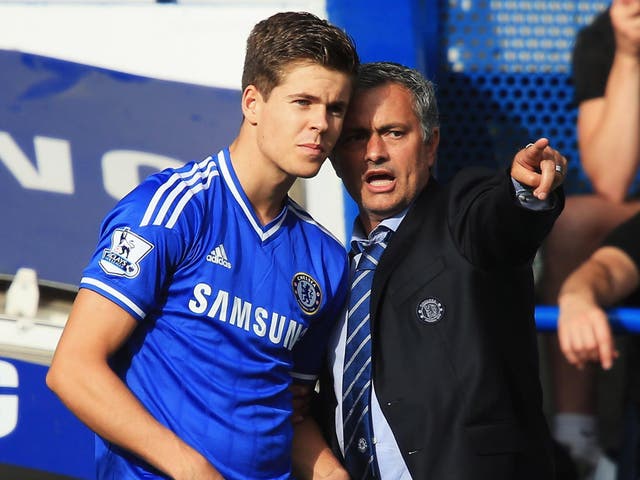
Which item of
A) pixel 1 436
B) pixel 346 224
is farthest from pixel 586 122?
pixel 1 436

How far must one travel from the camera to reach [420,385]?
2553 mm

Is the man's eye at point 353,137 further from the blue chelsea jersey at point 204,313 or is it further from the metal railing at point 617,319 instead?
the metal railing at point 617,319

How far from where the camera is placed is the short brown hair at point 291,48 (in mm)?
2459

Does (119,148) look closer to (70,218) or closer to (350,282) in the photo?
(70,218)

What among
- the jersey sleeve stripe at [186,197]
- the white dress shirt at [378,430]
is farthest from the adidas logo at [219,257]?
the white dress shirt at [378,430]

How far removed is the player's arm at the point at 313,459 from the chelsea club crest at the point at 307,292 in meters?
0.33

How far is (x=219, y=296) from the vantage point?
7.76 feet

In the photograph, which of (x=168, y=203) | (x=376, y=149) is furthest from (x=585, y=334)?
(x=168, y=203)

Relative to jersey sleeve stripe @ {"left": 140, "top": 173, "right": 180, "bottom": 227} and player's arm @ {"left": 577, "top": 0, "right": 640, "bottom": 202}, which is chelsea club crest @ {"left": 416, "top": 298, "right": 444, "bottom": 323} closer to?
jersey sleeve stripe @ {"left": 140, "top": 173, "right": 180, "bottom": 227}

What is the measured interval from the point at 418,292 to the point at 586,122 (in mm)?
1224

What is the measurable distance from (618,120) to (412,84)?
0.90 m

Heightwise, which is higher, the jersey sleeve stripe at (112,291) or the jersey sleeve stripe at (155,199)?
the jersey sleeve stripe at (155,199)

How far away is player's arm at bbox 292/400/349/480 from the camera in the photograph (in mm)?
2609

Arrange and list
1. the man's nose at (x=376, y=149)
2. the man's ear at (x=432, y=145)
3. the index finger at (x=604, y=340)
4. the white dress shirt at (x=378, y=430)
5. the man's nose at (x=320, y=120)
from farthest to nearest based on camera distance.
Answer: the index finger at (x=604, y=340) → the man's ear at (x=432, y=145) → the man's nose at (x=376, y=149) → the white dress shirt at (x=378, y=430) → the man's nose at (x=320, y=120)
